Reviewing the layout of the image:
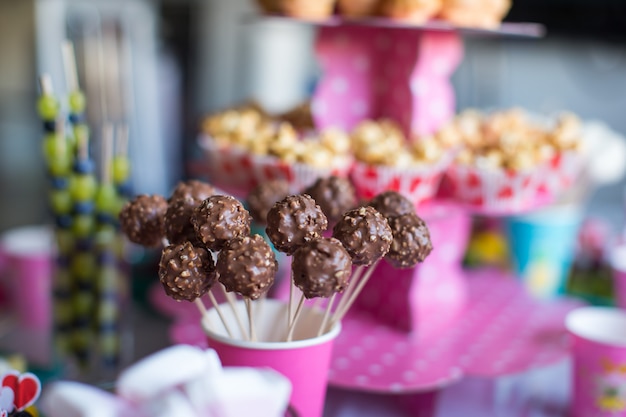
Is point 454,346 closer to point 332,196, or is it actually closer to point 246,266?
point 332,196

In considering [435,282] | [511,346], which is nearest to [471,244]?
→ [435,282]

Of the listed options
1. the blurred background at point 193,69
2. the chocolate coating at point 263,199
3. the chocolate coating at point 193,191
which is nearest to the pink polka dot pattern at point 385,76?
the chocolate coating at point 263,199

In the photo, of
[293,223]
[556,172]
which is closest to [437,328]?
[556,172]

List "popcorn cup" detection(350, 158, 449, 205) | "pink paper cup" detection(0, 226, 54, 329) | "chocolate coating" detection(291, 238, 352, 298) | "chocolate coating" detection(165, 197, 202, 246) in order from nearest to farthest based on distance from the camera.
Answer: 1. "chocolate coating" detection(291, 238, 352, 298)
2. "chocolate coating" detection(165, 197, 202, 246)
3. "popcorn cup" detection(350, 158, 449, 205)
4. "pink paper cup" detection(0, 226, 54, 329)

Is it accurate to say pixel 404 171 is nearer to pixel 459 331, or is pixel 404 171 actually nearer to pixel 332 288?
pixel 459 331

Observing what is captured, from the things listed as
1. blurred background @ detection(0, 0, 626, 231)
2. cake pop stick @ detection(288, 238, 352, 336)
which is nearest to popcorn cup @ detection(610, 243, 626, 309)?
cake pop stick @ detection(288, 238, 352, 336)

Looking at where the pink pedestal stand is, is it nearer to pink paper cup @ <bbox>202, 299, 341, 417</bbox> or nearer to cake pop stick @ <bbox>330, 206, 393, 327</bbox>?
pink paper cup @ <bbox>202, 299, 341, 417</bbox>
